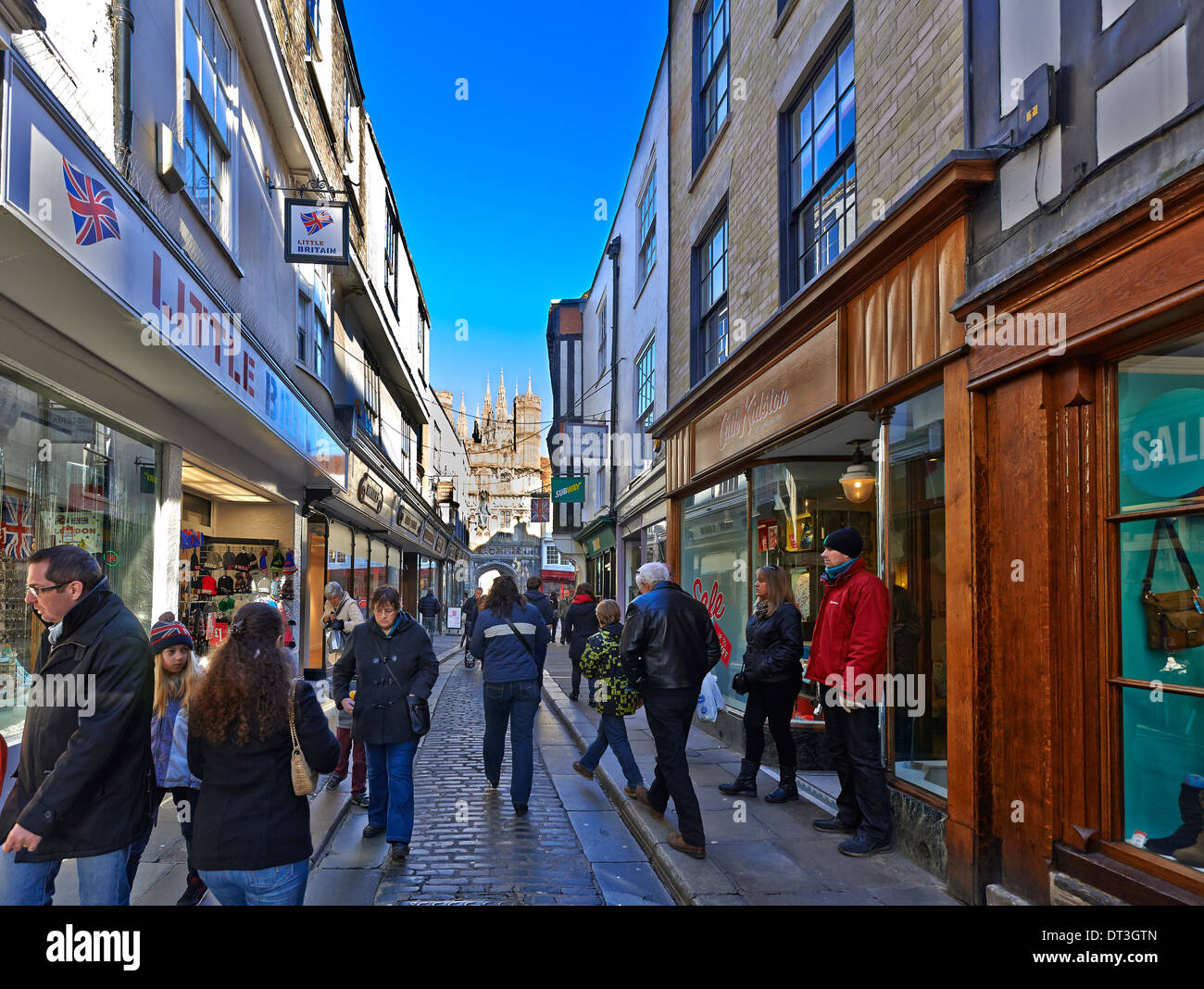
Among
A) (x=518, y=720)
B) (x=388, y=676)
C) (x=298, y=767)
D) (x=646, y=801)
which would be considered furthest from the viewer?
(x=518, y=720)

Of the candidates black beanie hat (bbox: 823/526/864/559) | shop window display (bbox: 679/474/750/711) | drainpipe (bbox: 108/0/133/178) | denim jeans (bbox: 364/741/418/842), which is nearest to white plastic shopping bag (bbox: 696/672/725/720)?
black beanie hat (bbox: 823/526/864/559)

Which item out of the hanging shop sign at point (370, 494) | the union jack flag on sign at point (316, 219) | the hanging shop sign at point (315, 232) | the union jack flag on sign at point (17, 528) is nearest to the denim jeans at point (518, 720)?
the union jack flag on sign at point (17, 528)

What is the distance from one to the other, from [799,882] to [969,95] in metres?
4.58

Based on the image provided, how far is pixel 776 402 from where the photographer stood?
7.64 m

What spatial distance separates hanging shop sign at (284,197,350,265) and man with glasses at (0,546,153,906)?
771cm

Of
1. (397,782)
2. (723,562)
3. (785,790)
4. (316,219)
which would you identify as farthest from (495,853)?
(316,219)

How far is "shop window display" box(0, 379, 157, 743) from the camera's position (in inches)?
199

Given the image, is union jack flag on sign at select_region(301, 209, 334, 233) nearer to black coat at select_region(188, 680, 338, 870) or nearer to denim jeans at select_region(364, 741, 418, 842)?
denim jeans at select_region(364, 741, 418, 842)

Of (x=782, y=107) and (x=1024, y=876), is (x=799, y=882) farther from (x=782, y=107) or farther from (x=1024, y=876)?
(x=782, y=107)

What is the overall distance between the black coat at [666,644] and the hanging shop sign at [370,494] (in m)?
A: 11.0

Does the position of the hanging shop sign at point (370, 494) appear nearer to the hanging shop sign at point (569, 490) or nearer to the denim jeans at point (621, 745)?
the hanging shop sign at point (569, 490)

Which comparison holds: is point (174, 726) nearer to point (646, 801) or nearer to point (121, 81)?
point (646, 801)

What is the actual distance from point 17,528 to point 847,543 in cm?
528

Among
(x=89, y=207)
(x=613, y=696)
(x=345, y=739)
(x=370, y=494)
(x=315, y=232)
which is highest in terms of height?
(x=315, y=232)
